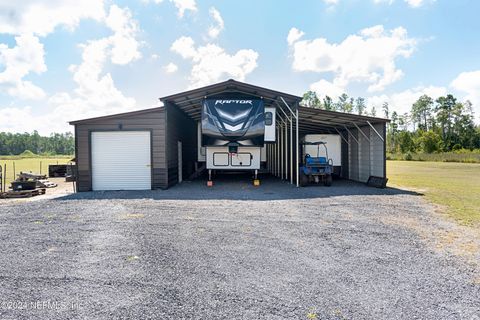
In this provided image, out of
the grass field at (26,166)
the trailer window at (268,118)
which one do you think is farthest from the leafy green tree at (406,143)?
the grass field at (26,166)

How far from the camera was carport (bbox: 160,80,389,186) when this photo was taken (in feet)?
45.4

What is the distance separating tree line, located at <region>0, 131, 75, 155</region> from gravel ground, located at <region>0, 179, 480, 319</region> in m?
107

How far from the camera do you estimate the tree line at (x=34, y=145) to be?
328 ft

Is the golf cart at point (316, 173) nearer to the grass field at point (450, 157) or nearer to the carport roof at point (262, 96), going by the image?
the carport roof at point (262, 96)

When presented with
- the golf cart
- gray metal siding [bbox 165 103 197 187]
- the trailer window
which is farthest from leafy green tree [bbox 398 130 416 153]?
the trailer window

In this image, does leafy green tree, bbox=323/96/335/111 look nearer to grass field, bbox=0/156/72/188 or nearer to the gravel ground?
grass field, bbox=0/156/72/188

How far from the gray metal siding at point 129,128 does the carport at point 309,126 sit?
848 millimetres

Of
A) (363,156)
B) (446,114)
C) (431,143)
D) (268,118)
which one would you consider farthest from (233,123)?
(446,114)

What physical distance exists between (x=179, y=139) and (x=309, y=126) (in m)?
7.71

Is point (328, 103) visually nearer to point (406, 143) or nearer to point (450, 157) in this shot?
point (406, 143)

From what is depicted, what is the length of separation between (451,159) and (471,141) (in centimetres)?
1903

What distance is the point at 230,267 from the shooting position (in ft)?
14.5

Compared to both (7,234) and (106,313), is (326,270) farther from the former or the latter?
(7,234)

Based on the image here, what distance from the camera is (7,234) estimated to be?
242 inches
